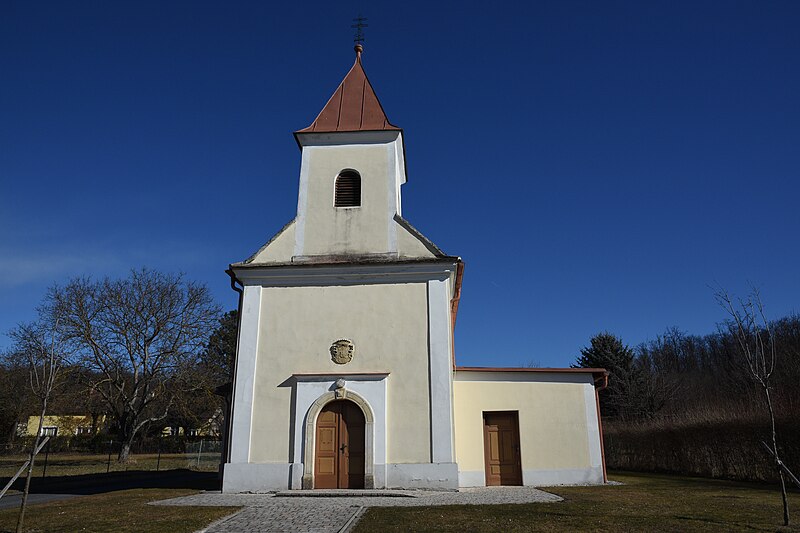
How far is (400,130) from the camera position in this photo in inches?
722

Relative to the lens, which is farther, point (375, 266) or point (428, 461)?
point (375, 266)

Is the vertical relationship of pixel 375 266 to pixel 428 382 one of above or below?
above

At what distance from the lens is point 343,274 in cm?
1605

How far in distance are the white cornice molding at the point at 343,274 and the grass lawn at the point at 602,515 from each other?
22.1ft

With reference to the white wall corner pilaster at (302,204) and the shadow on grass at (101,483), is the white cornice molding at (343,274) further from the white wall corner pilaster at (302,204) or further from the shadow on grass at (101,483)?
the shadow on grass at (101,483)

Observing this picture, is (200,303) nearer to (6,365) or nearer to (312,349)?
(6,365)

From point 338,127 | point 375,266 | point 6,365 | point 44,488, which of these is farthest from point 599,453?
point 6,365

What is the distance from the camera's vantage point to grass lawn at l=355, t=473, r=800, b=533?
8.38 m

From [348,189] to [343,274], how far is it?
10.7 feet

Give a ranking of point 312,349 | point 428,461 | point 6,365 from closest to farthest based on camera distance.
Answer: point 428,461 → point 312,349 → point 6,365

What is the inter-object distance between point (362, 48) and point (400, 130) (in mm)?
5051

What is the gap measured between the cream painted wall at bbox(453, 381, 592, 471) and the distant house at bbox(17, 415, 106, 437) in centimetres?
3317

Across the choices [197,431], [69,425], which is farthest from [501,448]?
[197,431]

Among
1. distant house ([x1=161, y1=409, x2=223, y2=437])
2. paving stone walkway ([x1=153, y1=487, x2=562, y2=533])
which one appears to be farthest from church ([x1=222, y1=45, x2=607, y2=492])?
distant house ([x1=161, y1=409, x2=223, y2=437])
